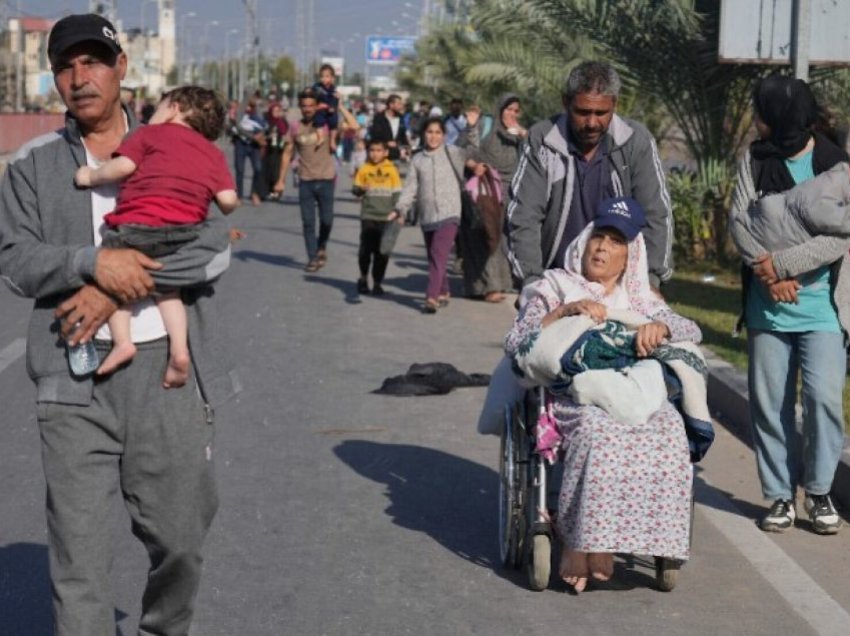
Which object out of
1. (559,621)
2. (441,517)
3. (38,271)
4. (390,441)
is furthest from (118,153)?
(390,441)

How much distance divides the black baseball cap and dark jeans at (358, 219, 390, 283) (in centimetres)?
1171

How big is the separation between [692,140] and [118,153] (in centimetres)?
1477

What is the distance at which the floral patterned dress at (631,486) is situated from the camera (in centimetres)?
634

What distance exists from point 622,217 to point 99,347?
266cm

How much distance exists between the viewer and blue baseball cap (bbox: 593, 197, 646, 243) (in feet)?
21.9

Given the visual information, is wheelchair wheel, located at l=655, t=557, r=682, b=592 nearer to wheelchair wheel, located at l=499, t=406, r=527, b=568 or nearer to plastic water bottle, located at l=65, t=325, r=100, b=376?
wheelchair wheel, located at l=499, t=406, r=527, b=568

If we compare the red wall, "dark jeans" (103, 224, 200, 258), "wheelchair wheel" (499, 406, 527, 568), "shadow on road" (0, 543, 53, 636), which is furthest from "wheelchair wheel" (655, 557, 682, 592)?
the red wall

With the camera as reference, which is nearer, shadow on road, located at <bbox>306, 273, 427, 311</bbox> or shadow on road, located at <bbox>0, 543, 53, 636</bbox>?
shadow on road, located at <bbox>0, 543, 53, 636</bbox>

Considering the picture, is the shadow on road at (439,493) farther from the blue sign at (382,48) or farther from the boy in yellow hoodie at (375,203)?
the blue sign at (382,48)

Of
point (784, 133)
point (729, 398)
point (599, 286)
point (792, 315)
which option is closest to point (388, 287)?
point (729, 398)

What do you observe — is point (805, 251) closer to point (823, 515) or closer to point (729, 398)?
point (823, 515)

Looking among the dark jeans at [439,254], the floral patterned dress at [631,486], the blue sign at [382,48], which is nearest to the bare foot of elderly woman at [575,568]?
the floral patterned dress at [631,486]

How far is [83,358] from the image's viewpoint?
15.1 ft

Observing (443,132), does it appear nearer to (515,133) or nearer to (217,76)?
(515,133)
